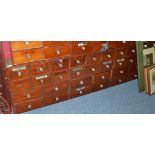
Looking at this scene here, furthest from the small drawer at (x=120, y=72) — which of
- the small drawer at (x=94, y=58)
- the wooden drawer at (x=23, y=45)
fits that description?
the wooden drawer at (x=23, y=45)

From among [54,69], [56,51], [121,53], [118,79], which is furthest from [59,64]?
[118,79]

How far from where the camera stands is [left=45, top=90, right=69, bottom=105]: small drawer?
3494mm

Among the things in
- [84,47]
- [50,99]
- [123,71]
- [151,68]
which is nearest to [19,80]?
[50,99]

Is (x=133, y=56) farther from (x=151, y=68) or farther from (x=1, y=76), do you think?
(x=1, y=76)

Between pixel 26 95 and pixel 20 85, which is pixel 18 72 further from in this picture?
pixel 26 95

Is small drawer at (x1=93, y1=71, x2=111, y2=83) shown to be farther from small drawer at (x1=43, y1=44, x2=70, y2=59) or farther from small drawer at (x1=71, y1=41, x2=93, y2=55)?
small drawer at (x1=43, y1=44, x2=70, y2=59)

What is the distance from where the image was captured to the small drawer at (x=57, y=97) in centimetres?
349

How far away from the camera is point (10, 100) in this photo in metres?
3.20

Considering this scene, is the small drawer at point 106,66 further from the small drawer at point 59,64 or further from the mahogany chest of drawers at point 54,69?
the small drawer at point 59,64

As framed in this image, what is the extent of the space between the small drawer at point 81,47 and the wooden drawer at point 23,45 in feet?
1.65

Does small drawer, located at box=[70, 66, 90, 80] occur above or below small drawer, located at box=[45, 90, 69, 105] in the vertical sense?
above

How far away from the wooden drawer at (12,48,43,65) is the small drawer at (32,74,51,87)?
271mm

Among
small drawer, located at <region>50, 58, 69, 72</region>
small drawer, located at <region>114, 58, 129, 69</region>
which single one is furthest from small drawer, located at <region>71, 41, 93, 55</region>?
small drawer, located at <region>114, 58, 129, 69</region>

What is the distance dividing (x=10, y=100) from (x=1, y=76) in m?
0.33
